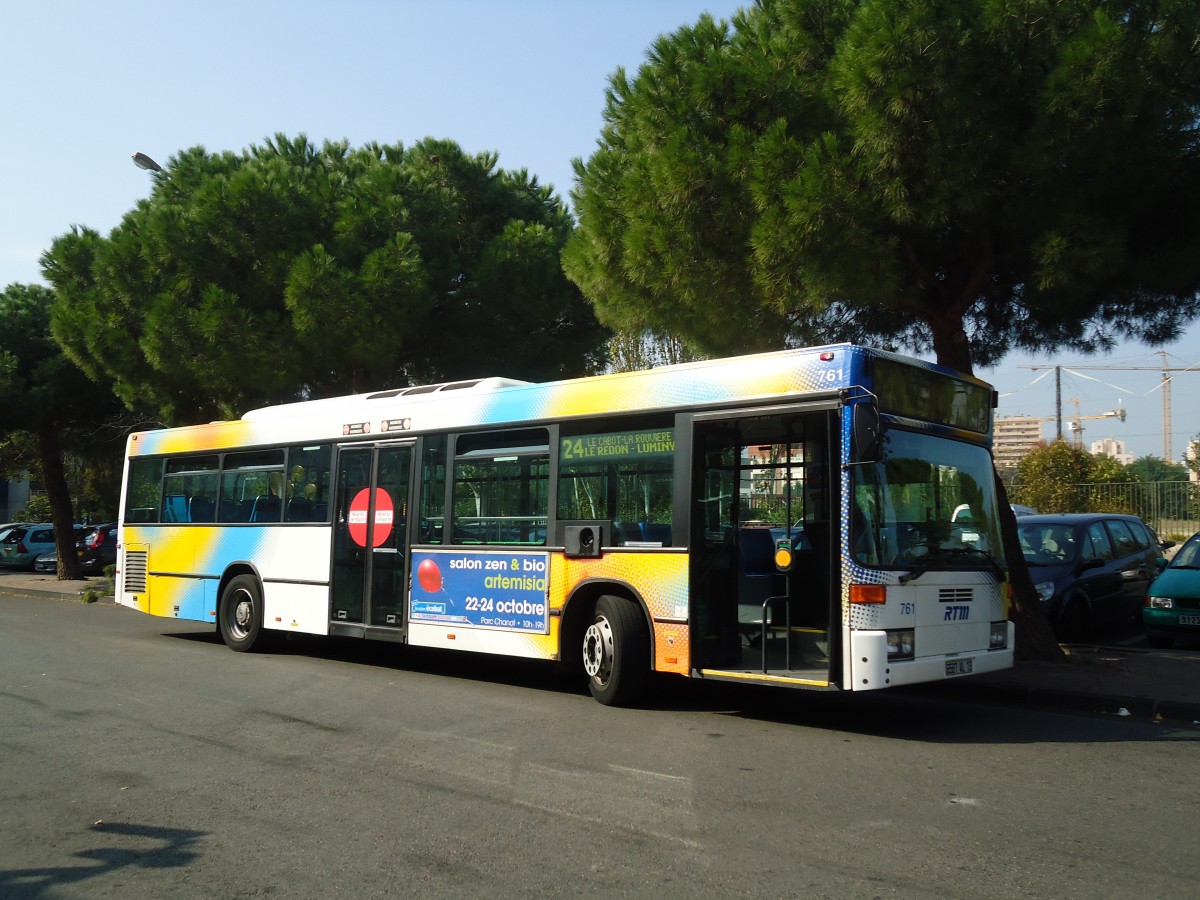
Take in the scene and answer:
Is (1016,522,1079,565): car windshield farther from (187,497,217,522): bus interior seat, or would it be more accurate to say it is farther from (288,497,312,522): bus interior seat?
(187,497,217,522): bus interior seat

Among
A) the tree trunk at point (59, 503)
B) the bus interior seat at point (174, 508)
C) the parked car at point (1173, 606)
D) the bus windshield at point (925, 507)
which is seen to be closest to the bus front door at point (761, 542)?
the bus windshield at point (925, 507)

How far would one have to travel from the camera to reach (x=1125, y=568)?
14.7 meters

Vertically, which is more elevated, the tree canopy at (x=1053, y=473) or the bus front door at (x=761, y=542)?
the tree canopy at (x=1053, y=473)

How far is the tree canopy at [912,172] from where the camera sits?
9492 mm

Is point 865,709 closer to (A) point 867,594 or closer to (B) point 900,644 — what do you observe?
(B) point 900,644

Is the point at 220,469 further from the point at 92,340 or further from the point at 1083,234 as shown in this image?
the point at 1083,234

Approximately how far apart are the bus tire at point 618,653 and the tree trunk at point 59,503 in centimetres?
2247

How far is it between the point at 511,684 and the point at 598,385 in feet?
10.8

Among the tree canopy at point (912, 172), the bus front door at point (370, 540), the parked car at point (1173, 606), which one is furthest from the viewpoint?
the parked car at point (1173, 606)

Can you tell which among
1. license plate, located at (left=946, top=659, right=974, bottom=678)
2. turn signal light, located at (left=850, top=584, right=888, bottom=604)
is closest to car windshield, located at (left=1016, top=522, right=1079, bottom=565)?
license plate, located at (left=946, top=659, right=974, bottom=678)

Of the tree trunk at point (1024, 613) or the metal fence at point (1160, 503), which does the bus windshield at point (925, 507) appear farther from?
the metal fence at point (1160, 503)

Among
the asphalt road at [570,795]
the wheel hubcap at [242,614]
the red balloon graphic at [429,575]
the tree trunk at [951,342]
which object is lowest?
the asphalt road at [570,795]

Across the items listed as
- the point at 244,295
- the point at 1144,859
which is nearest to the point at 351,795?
the point at 1144,859

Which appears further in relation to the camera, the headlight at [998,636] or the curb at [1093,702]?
the curb at [1093,702]
